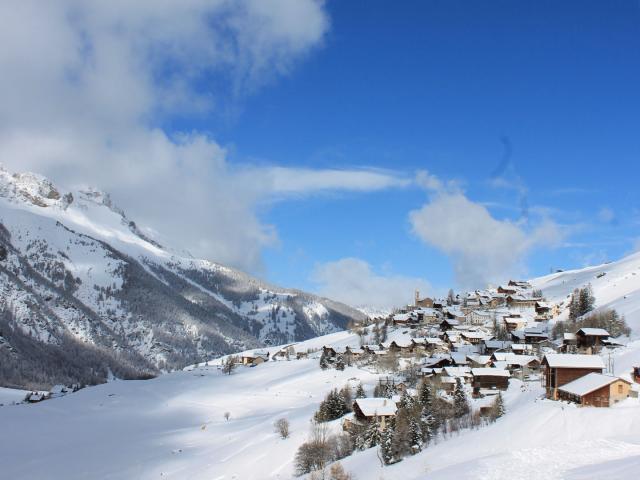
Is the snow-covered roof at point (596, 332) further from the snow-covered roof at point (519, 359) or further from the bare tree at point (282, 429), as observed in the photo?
the bare tree at point (282, 429)

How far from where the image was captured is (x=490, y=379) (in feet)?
229

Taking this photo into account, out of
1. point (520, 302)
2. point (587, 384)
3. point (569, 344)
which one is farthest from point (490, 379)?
point (520, 302)

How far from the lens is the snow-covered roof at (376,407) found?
58744mm

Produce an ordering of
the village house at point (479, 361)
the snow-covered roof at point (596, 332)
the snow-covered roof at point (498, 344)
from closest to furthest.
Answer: the snow-covered roof at point (596, 332)
the village house at point (479, 361)
the snow-covered roof at point (498, 344)

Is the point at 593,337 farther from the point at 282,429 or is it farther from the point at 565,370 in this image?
the point at 282,429

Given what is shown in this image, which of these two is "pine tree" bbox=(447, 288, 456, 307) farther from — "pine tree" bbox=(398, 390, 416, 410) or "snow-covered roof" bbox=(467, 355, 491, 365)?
"pine tree" bbox=(398, 390, 416, 410)

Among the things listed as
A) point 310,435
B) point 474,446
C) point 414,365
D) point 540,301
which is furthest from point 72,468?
point 540,301

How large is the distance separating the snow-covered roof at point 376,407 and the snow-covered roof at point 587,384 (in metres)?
16.9

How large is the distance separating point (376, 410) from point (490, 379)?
719 inches

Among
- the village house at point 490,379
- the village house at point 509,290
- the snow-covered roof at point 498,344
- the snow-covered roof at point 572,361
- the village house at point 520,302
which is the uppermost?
the village house at point 509,290

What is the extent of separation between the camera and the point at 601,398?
156 ft

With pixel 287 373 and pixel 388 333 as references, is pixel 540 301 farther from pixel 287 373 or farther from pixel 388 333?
pixel 287 373

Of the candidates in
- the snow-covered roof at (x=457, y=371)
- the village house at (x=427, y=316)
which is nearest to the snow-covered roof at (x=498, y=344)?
the snow-covered roof at (x=457, y=371)

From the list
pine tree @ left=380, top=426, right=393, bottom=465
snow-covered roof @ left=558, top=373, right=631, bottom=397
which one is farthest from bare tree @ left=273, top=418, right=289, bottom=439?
snow-covered roof @ left=558, top=373, right=631, bottom=397
